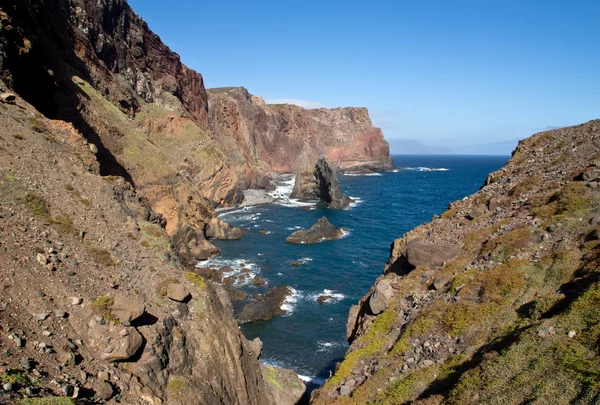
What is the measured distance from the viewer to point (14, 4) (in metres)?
27.9

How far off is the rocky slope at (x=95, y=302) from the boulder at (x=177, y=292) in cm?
7

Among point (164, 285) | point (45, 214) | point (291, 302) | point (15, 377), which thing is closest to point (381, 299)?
point (164, 285)

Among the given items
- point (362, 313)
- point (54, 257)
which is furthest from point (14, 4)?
point (362, 313)

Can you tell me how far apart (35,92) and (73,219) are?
61.4 ft

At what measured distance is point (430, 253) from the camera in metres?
20.9

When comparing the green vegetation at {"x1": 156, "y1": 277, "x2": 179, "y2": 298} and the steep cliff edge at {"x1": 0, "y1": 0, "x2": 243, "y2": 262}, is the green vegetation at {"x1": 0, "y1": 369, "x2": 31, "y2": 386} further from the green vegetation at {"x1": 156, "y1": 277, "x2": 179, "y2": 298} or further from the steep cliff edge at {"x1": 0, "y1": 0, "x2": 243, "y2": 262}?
the steep cliff edge at {"x1": 0, "y1": 0, "x2": 243, "y2": 262}

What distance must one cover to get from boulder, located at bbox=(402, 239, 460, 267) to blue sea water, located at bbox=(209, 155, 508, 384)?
48.9 feet

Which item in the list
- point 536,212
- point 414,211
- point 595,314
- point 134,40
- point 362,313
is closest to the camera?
point 595,314

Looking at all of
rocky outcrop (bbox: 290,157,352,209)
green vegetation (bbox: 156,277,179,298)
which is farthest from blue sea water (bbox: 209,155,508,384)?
green vegetation (bbox: 156,277,179,298)

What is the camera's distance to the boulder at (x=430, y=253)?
2050 cm

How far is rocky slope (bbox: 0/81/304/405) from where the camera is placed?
1237 cm

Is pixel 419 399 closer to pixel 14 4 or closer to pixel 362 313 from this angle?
pixel 362 313

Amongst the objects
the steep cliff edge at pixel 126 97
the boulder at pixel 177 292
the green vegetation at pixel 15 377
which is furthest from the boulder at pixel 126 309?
the steep cliff edge at pixel 126 97

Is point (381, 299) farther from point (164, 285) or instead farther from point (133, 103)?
point (133, 103)
